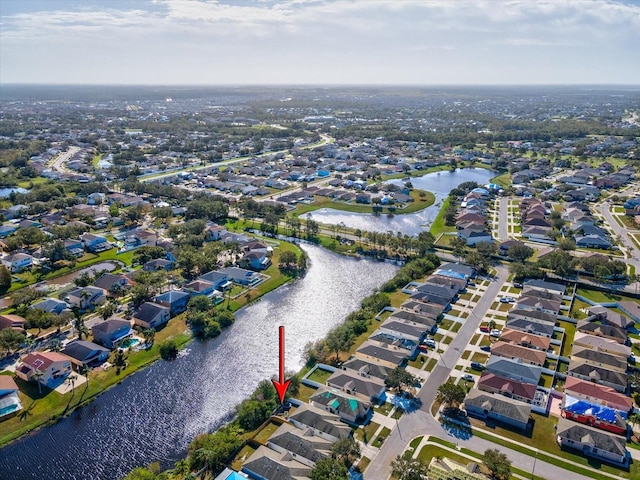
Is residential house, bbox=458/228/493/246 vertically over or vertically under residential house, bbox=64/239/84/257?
over

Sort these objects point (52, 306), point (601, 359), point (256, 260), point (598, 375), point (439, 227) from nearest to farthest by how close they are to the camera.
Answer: point (598, 375), point (601, 359), point (52, 306), point (256, 260), point (439, 227)

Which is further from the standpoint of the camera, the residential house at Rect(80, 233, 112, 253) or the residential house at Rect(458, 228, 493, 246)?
the residential house at Rect(458, 228, 493, 246)

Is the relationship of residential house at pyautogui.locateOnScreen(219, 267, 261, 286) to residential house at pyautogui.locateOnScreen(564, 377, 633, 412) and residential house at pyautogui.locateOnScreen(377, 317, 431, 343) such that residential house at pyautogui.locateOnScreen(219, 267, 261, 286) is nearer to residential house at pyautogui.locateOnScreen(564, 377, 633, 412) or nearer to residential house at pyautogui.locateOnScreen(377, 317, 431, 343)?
residential house at pyautogui.locateOnScreen(377, 317, 431, 343)

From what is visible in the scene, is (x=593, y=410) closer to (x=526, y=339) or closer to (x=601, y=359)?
(x=601, y=359)

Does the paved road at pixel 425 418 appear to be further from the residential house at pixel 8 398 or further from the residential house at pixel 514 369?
the residential house at pixel 8 398

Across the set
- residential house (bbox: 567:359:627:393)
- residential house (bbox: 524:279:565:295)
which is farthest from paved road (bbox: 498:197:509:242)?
residential house (bbox: 567:359:627:393)

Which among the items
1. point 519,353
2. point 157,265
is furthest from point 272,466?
point 157,265
